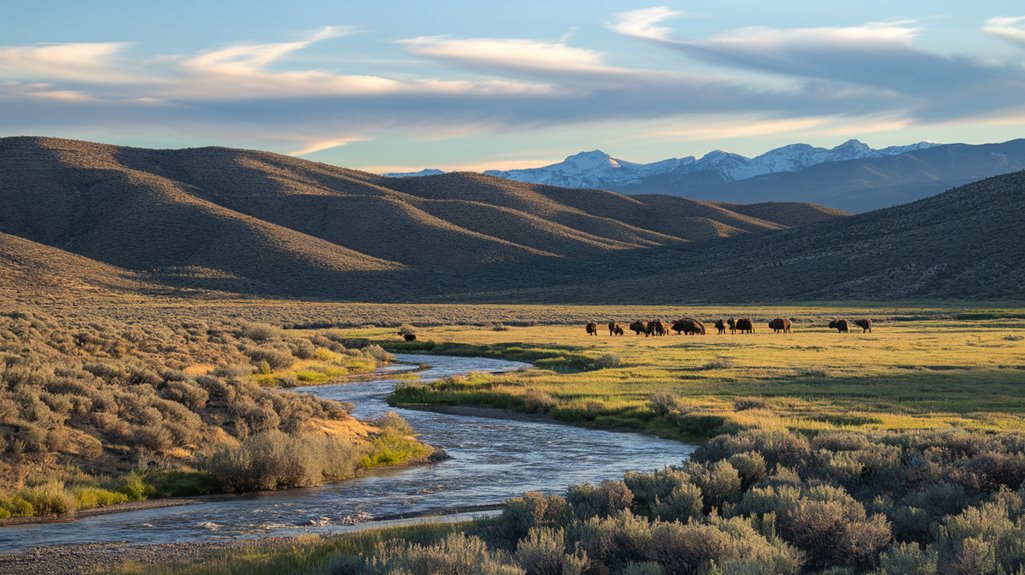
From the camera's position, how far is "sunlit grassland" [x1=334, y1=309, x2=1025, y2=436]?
25.1m

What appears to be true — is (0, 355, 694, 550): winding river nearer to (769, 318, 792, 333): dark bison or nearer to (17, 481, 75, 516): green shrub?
(17, 481, 75, 516): green shrub

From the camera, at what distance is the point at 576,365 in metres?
44.0

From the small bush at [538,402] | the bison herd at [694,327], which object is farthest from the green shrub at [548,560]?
the bison herd at [694,327]

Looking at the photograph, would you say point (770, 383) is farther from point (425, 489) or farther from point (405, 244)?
point (405, 244)

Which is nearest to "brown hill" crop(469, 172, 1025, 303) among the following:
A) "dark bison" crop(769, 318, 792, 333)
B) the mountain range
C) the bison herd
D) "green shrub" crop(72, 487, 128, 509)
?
the mountain range

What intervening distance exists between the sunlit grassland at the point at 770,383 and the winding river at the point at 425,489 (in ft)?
6.87

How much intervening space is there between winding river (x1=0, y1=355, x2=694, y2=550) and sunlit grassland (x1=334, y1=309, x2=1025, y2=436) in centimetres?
209

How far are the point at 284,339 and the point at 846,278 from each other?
3354 inches

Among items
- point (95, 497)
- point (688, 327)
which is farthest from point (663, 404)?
point (688, 327)

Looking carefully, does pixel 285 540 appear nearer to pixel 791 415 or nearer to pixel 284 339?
pixel 791 415

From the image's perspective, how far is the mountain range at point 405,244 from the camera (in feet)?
378

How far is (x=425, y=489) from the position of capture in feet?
61.5

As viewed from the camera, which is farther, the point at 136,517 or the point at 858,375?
the point at 858,375

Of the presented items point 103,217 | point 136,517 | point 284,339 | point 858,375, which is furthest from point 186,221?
point 136,517
